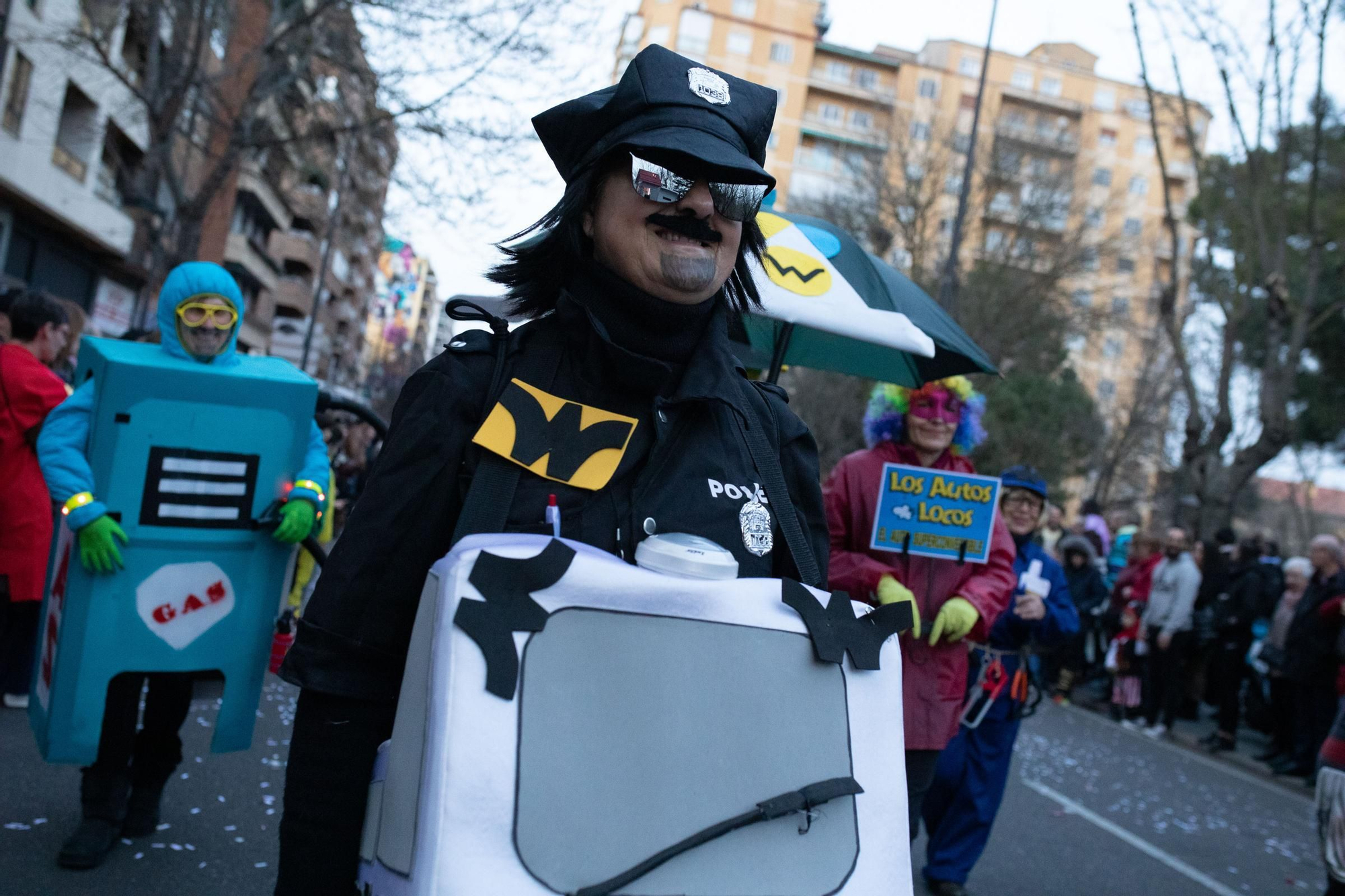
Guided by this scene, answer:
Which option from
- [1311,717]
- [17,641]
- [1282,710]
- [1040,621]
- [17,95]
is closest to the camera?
[1040,621]

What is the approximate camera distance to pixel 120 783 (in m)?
3.96

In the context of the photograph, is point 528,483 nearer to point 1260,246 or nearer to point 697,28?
point 1260,246

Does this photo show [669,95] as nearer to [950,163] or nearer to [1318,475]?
[950,163]

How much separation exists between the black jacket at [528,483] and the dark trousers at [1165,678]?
11.4 m

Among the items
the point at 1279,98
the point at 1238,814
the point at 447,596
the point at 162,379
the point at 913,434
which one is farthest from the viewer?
the point at 1279,98

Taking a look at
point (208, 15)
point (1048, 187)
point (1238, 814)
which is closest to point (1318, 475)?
point (1048, 187)

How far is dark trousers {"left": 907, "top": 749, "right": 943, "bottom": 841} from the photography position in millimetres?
3824

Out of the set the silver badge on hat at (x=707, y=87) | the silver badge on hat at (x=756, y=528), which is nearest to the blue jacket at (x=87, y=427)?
the silver badge on hat at (x=756, y=528)

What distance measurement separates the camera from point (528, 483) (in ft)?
5.23

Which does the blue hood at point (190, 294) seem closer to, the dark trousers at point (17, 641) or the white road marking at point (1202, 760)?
the dark trousers at point (17, 641)

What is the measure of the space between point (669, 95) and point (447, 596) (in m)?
0.81

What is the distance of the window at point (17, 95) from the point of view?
19.4 meters

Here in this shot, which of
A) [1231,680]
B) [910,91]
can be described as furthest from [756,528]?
[910,91]

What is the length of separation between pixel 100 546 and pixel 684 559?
275cm
